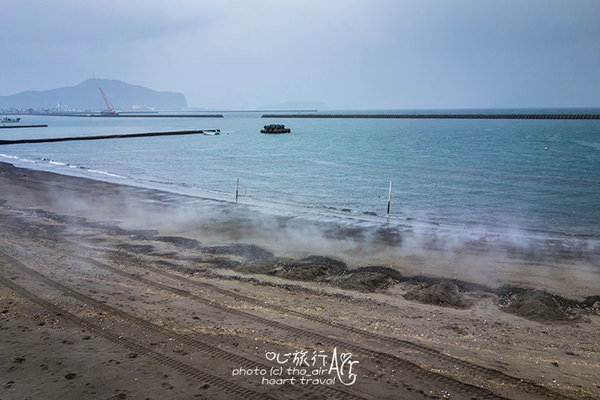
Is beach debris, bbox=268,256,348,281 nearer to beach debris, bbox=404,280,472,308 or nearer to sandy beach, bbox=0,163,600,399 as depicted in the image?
sandy beach, bbox=0,163,600,399

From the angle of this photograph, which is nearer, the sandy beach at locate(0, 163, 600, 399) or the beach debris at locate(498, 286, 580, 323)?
the sandy beach at locate(0, 163, 600, 399)

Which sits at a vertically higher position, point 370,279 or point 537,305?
point 537,305

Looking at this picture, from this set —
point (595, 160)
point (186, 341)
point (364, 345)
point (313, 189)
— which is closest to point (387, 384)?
point (364, 345)

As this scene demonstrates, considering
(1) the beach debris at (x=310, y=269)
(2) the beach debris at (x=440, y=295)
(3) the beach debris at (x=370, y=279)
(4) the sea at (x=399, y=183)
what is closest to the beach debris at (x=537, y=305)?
(2) the beach debris at (x=440, y=295)

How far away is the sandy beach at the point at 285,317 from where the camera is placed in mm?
7191

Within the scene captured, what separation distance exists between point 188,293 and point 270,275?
2.90 meters

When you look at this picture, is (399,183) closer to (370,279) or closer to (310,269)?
(310,269)

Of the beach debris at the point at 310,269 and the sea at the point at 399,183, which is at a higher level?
the beach debris at the point at 310,269

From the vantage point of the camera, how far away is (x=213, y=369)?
7.48m

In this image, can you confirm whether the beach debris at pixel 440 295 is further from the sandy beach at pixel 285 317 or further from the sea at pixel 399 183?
the sea at pixel 399 183

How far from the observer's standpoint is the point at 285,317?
9.80m

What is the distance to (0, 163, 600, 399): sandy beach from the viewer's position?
7.19 meters

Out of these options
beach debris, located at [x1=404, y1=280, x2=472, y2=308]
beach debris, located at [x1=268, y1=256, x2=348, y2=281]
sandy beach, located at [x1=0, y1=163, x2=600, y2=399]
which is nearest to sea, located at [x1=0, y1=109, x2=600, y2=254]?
sandy beach, located at [x1=0, y1=163, x2=600, y2=399]

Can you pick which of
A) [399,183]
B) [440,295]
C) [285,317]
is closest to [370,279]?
[440,295]
